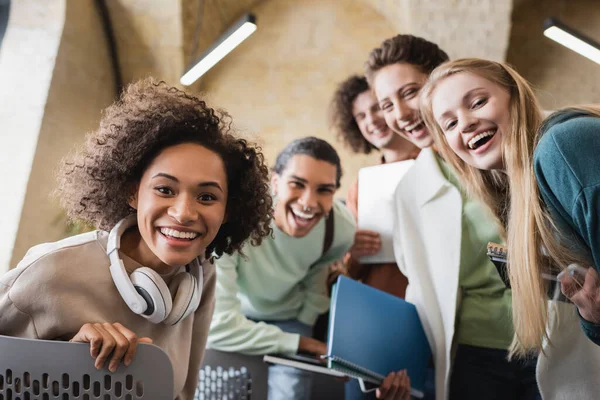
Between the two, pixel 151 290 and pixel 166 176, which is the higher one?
pixel 166 176

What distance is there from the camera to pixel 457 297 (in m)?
1.97

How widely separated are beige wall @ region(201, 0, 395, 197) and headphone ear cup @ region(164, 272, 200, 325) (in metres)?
4.89

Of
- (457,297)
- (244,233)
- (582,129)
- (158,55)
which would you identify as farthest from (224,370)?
(158,55)

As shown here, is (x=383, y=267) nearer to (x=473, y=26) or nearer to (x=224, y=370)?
(x=224, y=370)

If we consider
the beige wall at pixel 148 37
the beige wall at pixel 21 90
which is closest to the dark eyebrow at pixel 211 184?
the beige wall at pixel 21 90

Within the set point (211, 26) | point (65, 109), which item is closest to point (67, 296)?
point (65, 109)

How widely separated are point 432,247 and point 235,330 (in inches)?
29.2

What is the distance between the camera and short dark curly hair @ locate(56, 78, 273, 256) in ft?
4.88

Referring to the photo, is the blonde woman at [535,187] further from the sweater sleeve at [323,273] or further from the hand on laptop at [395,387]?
the sweater sleeve at [323,273]

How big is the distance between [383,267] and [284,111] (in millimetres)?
4151

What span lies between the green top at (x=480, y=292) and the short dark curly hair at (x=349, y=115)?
1066mm

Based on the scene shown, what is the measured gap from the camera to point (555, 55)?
6.04 m

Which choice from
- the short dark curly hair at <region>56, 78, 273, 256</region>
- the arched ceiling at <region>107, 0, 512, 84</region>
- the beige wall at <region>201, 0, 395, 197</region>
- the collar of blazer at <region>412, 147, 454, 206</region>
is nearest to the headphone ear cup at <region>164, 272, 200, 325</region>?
the short dark curly hair at <region>56, 78, 273, 256</region>

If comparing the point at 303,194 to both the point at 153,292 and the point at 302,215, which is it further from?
the point at 153,292
